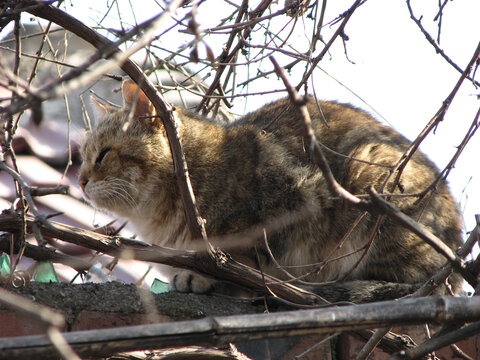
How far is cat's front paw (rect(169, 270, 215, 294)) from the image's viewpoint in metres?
2.51

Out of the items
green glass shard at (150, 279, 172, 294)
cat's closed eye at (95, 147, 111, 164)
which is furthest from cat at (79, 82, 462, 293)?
green glass shard at (150, 279, 172, 294)

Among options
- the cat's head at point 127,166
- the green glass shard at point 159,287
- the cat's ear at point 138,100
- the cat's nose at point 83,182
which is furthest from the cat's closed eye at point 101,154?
the green glass shard at point 159,287

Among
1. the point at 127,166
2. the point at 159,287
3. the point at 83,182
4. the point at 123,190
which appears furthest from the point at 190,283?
the point at 83,182

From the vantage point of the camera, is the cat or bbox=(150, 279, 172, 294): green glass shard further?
bbox=(150, 279, 172, 294): green glass shard

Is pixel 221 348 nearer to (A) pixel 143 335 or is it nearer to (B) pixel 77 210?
(A) pixel 143 335

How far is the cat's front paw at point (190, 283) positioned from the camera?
251cm

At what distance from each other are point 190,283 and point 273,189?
2.03ft

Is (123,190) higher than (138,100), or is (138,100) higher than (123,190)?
(138,100)

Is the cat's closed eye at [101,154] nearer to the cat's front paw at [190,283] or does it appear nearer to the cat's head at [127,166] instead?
the cat's head at [127,166]

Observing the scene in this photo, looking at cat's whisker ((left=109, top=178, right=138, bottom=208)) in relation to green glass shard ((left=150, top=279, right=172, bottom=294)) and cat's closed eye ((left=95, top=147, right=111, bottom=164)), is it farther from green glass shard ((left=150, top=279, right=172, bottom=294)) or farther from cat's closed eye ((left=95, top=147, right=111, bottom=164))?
green glass shard ((left=150, top=279, right=172, bottom=294))

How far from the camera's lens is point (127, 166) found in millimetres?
2998

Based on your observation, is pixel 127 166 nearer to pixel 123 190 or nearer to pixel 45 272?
pixel 123 190

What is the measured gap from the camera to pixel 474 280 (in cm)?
166

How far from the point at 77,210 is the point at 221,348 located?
2086mm
